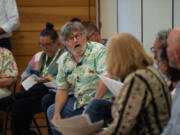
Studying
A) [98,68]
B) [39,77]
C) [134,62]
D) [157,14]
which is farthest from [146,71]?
[157,14]

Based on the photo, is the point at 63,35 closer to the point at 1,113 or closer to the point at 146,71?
the point at 146,71

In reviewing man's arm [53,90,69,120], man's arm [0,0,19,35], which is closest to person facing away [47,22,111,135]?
man's arm [53,90,69,120]

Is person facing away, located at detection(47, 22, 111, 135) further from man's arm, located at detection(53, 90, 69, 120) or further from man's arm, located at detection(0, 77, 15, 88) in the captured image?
man's arm, located at detection(0, 77, 15, 88)

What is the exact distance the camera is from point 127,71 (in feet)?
6.21

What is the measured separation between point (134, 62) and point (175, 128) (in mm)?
427

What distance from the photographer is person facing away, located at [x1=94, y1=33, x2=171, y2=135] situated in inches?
68.7

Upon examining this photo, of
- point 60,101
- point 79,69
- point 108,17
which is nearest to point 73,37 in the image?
point 79,69

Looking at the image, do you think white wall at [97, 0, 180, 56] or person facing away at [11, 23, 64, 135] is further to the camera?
white wall at [97, 0, 180, 56]

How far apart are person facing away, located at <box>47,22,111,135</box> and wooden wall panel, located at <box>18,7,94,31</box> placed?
167cm

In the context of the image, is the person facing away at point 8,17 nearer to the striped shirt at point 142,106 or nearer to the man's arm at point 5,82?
the man's arm at point 5,82

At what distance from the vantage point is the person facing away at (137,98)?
5.73 ft

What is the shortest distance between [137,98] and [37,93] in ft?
6.88

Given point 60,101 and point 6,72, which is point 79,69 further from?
point 6,72

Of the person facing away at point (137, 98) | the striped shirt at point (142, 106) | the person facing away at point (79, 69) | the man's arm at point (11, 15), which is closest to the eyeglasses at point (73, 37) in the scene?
the person facing away at point (79, 69)
